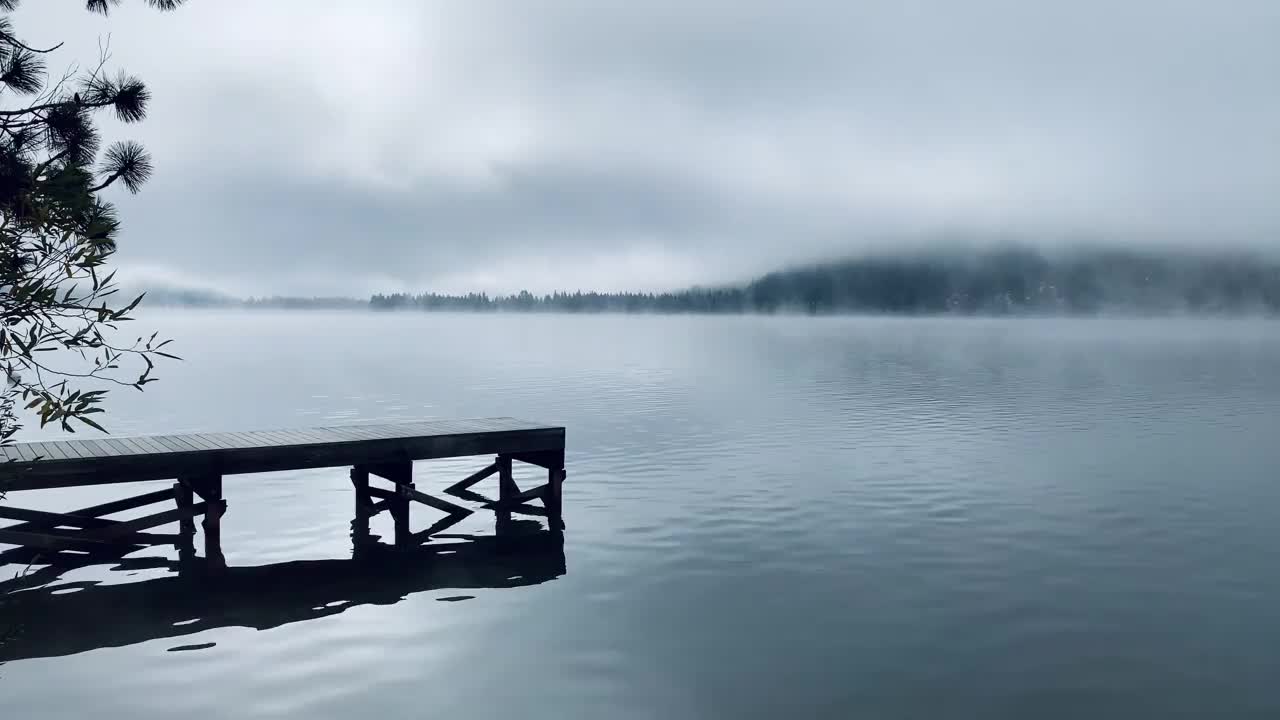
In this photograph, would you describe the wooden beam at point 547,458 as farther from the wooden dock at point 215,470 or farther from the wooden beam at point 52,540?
the wooden beam at point 52,540

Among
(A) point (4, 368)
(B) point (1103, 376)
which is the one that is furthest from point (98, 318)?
(B) point (1103, 376)

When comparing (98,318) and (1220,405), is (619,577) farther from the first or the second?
(1220,405)

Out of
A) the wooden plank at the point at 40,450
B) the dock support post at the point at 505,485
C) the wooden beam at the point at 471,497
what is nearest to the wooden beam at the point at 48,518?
the wooden plank at the point at 40,450

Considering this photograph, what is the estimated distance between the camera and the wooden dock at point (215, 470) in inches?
664

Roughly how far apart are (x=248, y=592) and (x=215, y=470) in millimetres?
3199

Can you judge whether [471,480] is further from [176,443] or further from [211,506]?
[176,443]

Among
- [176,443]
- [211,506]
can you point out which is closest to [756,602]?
[211,506]

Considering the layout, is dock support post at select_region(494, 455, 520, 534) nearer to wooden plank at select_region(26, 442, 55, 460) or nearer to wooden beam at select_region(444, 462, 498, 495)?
wooden beam at select_region(444, 462, 498, 495)

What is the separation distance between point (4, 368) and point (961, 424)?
36.5m

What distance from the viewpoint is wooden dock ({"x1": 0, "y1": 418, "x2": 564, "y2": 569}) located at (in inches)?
664

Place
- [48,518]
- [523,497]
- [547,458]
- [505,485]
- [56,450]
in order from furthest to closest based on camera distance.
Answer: [505,485], [547,458], [523,497], [48,518], [56,450]

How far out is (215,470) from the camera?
18.1 m

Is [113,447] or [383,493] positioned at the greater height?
[113,447]

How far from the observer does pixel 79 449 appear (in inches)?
692
